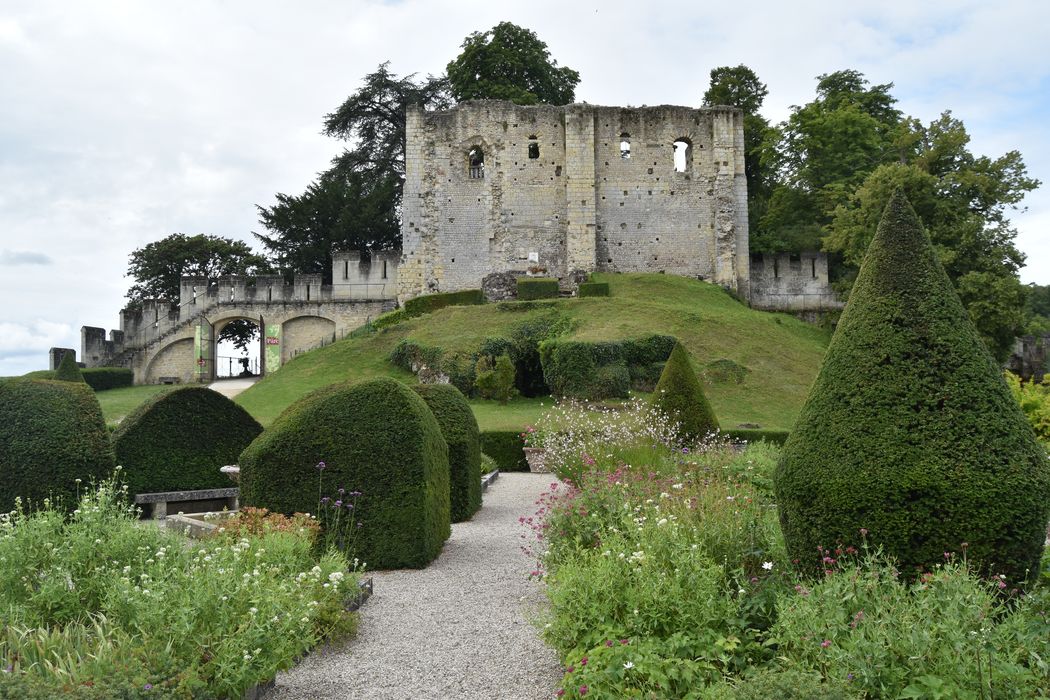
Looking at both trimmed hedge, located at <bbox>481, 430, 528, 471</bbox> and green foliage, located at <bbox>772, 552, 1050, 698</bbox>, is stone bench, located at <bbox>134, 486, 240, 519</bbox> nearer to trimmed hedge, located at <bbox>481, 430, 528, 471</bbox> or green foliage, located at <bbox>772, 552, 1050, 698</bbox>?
trimmed hedge, located at <bbox>481, 430, 528, 471</bbox>

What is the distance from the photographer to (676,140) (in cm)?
3844

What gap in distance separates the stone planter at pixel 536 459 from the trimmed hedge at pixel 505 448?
0.37 m

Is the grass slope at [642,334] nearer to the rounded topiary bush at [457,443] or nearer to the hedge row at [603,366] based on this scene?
the hedge row at [603,366]

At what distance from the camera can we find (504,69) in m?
43.1

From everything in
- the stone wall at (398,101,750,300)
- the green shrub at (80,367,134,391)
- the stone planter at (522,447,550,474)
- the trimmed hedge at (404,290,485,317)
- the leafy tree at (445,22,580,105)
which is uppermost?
the leafy tree at (445,22,580,105)

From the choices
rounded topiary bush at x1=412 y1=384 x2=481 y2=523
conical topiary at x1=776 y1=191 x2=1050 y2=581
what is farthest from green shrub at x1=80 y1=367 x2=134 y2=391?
conical topiary at x1=776 y1=191 x2=1050 y2=581

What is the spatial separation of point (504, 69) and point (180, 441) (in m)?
35.8

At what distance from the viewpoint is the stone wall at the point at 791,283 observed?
37.7 meters

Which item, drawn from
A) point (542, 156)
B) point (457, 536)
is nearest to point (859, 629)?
point (457, 536)

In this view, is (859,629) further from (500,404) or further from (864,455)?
(500,404)

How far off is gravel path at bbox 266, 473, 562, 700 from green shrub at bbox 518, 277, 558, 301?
24.7 m

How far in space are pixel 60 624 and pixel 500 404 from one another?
60.3ft

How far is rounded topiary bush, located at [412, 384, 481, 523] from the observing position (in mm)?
10375

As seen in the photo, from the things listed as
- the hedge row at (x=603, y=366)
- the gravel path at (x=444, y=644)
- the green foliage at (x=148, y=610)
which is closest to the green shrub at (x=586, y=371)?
the hedge row at (x=603, y=366)
